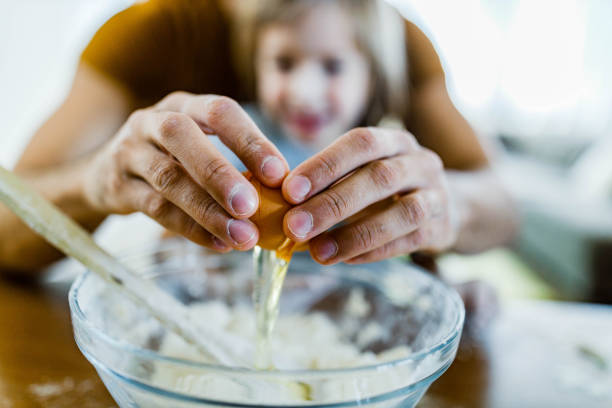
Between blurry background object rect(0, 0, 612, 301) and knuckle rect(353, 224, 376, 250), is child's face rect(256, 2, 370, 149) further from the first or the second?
knuckle rect(353, 224, 376, 250)

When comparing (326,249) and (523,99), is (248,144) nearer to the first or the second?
(326,249)

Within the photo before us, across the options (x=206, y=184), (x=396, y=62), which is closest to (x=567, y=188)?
(x=396, y=62)

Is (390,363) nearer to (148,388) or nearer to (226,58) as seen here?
(148,388)

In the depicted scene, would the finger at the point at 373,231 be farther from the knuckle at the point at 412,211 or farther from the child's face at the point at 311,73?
the child's face at the point at 311,73

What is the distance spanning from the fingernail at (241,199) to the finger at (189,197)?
0.04 ft

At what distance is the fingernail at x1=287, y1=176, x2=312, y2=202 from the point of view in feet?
0.88

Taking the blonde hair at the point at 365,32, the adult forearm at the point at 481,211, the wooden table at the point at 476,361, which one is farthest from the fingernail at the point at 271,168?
the blonde hair at the point at 365,32

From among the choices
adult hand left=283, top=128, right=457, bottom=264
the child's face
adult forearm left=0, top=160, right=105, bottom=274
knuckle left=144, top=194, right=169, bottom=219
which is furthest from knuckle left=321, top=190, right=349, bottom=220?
the child's face

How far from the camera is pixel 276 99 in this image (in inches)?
25.9

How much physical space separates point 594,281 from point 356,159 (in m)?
1.48

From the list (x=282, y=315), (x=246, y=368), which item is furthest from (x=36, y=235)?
(x=246, y=368)

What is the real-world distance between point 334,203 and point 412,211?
7 centimetres

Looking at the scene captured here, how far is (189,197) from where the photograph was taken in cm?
27

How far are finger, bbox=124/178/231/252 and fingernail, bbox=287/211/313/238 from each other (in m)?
0.05
